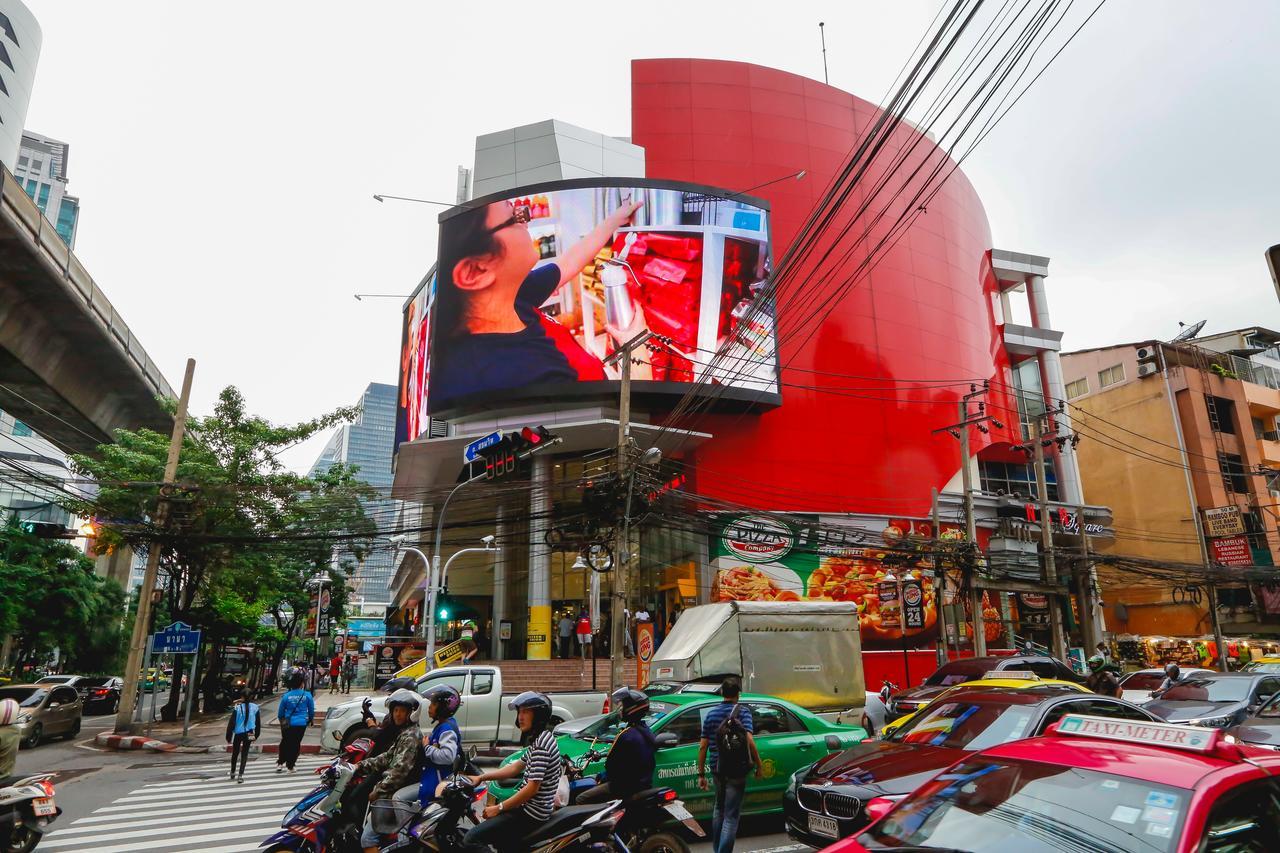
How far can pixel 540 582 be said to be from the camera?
95.5 ft

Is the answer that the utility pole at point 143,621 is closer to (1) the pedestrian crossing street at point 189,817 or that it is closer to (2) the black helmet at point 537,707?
(1) the pedestrian crossing street at point 189,817

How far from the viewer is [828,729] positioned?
975 cm

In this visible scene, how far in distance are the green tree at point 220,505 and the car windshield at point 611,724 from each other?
44.4 ft

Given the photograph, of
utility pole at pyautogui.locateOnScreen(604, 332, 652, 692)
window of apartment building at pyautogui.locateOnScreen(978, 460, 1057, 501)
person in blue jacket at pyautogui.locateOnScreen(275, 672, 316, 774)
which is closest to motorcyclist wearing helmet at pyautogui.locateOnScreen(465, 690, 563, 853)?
person in blue jacket at pyautogui.locateOnScreen(275, 672, 316, 774)

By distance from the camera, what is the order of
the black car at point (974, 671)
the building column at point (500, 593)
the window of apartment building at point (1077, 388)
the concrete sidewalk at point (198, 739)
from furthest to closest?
the window of apartment building at point (1077, 388)
the building column at point (500, 593)
the concrete sidewalk at point (198, 739)
the black car at point (974, 671)

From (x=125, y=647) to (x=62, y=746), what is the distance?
29965mm

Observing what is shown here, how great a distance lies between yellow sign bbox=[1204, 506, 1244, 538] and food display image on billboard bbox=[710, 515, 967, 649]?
60.7 feet

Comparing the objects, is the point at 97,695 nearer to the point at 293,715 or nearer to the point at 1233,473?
the point at 293,715

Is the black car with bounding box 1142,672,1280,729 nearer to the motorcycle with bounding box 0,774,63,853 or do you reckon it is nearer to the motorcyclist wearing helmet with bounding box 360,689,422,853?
the motorcyclist wearing helmet with bounding box 360,689,422,853

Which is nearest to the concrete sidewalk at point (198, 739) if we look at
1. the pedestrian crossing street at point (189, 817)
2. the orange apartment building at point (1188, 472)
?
the pedestrian crossing street at point (189, 817)

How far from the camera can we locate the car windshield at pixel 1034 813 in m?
3.64

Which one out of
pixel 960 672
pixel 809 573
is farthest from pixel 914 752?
pixel 809 573

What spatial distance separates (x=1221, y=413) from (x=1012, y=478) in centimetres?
1396

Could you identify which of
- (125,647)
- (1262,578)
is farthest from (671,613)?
(125,647)
